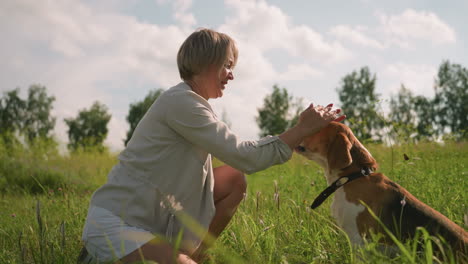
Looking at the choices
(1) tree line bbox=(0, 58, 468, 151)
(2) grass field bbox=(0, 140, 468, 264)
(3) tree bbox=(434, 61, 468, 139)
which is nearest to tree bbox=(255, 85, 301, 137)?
(1) tree line bbox=(0, 58, 468, 151)

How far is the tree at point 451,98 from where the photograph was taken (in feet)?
140

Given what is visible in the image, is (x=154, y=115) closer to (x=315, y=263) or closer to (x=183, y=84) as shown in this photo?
(x=183, y=84)

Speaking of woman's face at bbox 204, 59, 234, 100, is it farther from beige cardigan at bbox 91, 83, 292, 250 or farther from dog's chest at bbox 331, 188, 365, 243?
dog's chest at bbox 331, 188, 365, 243

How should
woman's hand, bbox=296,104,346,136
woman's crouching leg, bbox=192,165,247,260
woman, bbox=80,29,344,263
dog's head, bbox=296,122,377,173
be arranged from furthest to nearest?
woman's crouching leg, bbox=192,165,247,260 < dog's head, bbox=296,122,377,173 < woman's hand, bbox=296,104,346,136 < woman, bbox=80,29,344,263

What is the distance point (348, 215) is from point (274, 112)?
49806 mm

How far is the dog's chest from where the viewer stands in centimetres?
323

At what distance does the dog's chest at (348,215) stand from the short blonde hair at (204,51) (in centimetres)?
160

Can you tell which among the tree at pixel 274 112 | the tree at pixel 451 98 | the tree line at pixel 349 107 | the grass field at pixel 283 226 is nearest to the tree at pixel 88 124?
the tree line at pixel 349 107

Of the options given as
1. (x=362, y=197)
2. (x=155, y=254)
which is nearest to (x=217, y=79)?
(x=155, y=254)

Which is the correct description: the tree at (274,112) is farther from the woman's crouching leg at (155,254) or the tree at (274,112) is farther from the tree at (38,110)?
the woman's crouching leg at (155,254)

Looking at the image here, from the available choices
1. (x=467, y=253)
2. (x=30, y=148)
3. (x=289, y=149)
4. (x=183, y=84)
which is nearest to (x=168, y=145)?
(x=183, y=84)

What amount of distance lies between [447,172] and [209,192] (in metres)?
3.91

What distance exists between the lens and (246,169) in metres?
2.84

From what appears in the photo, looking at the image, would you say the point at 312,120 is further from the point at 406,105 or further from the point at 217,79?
the point at 406,105
